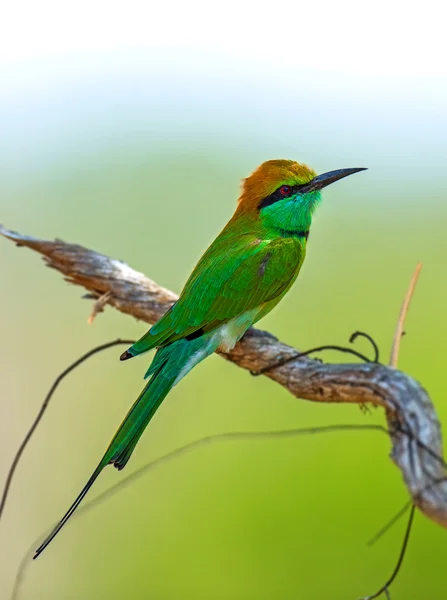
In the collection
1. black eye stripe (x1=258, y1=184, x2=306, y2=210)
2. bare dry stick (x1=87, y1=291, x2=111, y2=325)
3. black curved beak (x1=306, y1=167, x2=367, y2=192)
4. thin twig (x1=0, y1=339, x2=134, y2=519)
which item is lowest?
thin twig (x1=0, y1=339, x2=134, y2=519)

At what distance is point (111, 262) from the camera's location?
249cm

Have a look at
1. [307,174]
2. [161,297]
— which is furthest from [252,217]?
[161,297]

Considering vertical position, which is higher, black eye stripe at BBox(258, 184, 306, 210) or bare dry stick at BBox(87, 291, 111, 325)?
black eye stripe at BBox(258, 184, 306, 210)

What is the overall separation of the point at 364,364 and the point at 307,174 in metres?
0.94

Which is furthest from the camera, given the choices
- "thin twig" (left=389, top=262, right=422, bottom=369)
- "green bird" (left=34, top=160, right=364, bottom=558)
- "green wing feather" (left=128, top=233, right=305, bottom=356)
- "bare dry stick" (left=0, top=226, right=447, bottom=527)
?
"green wing feather" (left=128, top=233, right=305, bottom=356)

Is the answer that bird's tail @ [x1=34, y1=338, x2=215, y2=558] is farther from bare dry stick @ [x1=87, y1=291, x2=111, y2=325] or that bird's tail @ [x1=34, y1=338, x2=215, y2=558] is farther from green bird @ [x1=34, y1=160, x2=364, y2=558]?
bare dry stick @ [x1=87, y1=291, x2=111, y2=325]

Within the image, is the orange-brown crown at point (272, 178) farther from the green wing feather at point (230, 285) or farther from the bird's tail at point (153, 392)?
the bird's tail at point (153, 392)

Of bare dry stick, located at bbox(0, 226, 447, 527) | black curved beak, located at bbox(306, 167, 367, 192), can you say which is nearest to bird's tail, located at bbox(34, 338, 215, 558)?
bare dry stick, located at bbox(0, 226, 447, 527)

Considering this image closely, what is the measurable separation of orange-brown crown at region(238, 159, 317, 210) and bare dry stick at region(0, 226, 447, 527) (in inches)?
15.8

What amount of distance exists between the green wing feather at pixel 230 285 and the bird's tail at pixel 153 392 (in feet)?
0.13

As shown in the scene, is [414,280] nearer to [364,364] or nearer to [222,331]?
[364,364]

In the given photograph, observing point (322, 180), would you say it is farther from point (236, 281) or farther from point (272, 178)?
point (236, 281)

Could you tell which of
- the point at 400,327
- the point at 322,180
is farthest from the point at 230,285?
the point at 400,327

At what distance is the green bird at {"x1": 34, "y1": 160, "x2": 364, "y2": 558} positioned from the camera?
1976 millimetres
